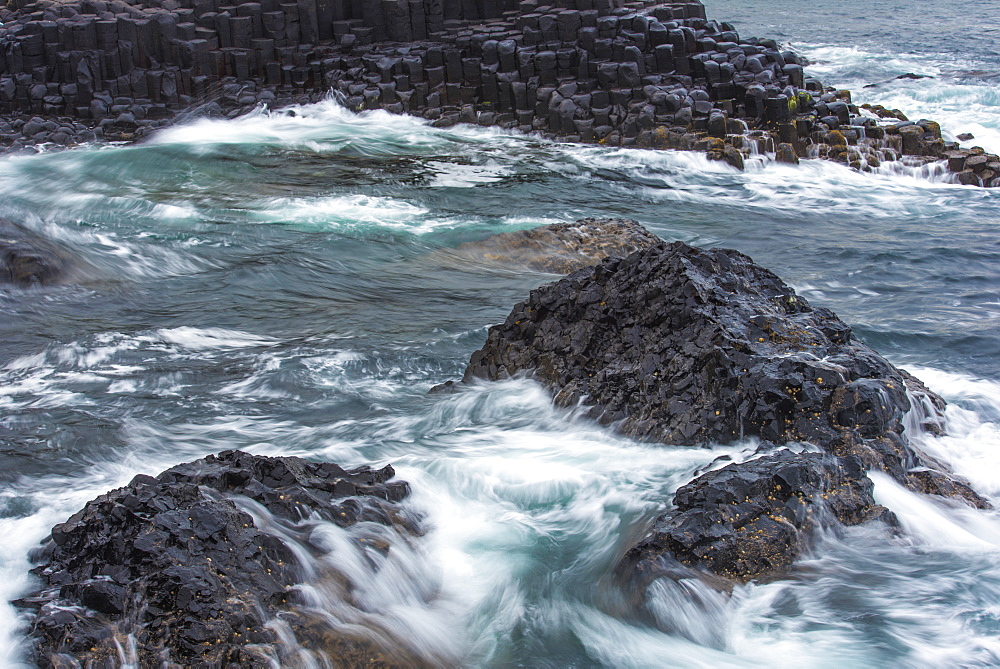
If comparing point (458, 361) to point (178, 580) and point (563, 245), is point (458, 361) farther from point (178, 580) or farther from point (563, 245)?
point (178, 580)

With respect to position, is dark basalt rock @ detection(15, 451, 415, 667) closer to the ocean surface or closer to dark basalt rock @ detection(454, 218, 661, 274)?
the ocean surface

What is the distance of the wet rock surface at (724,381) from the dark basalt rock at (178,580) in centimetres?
152

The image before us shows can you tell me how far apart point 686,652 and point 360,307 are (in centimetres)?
520

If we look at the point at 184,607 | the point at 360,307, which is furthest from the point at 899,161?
the point at 184,607

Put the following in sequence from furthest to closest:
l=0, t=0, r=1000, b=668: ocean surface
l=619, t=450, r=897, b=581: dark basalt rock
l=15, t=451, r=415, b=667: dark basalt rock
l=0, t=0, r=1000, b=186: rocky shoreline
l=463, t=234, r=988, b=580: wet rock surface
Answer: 1. l=0, t=0, r=1000, b=186: rocky shoreline
2. l=463, t=234, r=988, b=580: wet rock surface
3. l=619, t=450, r=897, b=581: dark basalt rock
4. l=0, t=0, r=1000, b=668: ocean surface
5. l=15, t=451, r=415, b=667: dark basalt rock

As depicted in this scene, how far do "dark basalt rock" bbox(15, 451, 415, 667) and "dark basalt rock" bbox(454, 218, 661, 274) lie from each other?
5581mm

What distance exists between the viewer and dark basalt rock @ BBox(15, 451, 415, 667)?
3.43 meters

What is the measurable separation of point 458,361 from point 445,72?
40.8ft

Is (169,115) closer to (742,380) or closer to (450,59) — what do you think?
(450,59)

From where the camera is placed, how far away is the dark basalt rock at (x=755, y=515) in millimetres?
4062

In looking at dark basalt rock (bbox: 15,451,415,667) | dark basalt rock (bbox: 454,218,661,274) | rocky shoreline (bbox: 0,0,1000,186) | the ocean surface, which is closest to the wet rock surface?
the ocean surface

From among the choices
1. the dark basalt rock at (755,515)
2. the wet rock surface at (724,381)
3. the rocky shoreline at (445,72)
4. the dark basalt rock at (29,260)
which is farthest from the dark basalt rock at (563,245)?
the rocky shoreline at (445,72)

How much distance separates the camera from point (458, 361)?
7.03 meters

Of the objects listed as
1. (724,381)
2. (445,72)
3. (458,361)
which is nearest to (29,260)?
(458,361)
